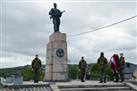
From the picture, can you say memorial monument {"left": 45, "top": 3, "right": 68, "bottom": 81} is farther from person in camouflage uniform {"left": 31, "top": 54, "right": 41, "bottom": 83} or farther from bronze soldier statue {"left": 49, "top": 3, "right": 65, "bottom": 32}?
person in camouflage uniform {"left": 31, "top": 54, "right": 41, "bottom": 83}

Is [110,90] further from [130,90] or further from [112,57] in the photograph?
[112,57]

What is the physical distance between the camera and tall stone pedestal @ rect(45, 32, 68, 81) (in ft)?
74.1

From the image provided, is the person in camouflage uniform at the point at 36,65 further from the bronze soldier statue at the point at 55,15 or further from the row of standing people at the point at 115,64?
the bronze soldier statue at the point at 55,15

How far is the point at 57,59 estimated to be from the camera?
2270 cm

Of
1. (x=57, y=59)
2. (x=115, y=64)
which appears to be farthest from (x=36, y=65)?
(x=115, y=64)

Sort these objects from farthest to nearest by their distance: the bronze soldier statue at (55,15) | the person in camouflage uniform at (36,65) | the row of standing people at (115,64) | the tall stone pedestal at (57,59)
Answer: the bronze soldier statue at (55,15) → the tall stone pedestal at (57,59) → the person in camouflage uniform at (36,65) → the row of standing people at (115,64)

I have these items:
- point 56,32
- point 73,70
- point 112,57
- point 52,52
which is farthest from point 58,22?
point 73,70

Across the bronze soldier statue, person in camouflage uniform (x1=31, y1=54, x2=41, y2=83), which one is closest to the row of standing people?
person in camouflage uniform (x1=31, y1=54, x2=41, y2=83)

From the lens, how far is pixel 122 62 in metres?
19.7

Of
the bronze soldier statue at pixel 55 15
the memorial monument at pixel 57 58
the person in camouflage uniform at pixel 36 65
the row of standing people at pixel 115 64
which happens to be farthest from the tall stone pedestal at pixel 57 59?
the row of standing people at pixel 115 64

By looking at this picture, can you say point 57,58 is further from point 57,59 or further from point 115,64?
point 115,64

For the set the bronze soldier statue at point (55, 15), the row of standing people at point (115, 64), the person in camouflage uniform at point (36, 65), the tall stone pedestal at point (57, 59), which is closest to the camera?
the row of standing people at point (115, 64)

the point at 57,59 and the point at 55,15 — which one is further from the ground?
the point at 55,15

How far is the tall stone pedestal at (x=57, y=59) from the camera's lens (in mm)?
22578
